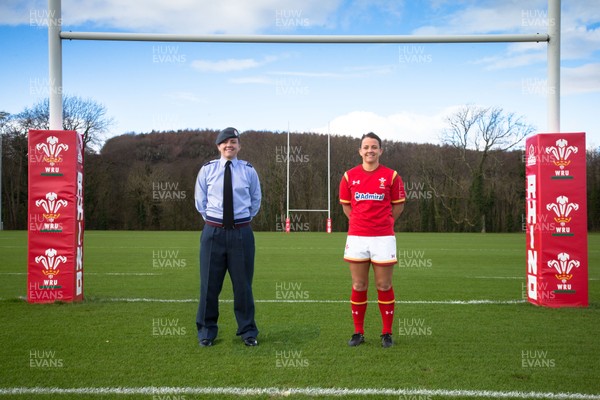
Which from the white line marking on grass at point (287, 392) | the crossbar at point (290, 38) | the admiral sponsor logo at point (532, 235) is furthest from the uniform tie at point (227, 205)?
the admiral sponsor logo at point (532, 235)

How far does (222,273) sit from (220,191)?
0.75 m

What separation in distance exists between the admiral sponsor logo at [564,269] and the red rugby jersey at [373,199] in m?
3.08

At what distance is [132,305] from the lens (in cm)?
671

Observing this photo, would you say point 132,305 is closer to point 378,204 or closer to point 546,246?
point 378,204

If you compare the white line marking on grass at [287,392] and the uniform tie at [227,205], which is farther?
the uniform tie at [227,205]

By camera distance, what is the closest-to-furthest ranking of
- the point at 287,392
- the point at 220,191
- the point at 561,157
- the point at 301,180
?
the point at 287,392
the point at 220,191
the point at 561,157
the point at 301,180

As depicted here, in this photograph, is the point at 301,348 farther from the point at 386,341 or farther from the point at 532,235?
the point at 532,235

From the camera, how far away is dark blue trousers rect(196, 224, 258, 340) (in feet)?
15.9

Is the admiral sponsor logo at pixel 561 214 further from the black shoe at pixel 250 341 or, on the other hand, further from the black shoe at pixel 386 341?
the black shoe at pixel 250 341

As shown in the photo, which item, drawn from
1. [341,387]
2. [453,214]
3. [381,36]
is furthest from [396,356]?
[453,214]

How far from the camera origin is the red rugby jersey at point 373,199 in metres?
4.65

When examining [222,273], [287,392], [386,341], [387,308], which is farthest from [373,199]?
[287,392]

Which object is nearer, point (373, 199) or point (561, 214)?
point (373, 199)

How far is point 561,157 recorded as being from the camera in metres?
6.62
